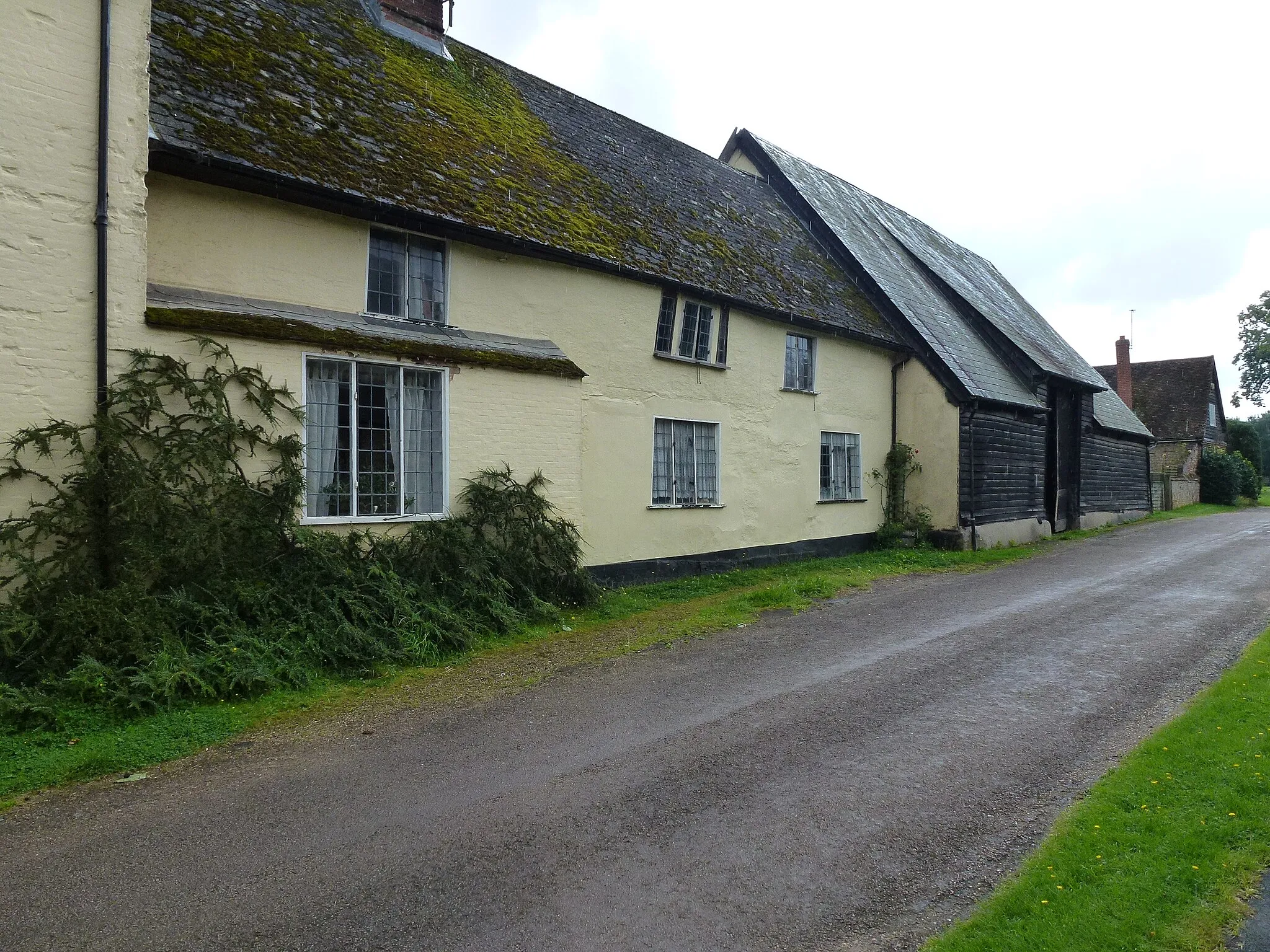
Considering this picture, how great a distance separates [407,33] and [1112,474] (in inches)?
1025

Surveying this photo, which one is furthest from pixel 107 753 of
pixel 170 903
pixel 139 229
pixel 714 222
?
pixel 714 222

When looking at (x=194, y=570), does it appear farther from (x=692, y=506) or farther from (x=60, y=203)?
(x=692, y=506)

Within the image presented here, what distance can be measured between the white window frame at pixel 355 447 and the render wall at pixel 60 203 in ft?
6.18

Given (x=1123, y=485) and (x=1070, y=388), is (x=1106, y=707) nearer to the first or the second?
(x=1070, y=388)

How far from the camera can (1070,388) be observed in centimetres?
2497

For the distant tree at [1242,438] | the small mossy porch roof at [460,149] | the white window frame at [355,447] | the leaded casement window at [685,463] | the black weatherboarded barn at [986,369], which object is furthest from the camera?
the distant tree at [1242,438]

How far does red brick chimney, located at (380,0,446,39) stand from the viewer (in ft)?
47.9

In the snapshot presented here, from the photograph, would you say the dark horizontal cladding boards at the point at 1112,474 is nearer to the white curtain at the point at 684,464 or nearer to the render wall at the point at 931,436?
the render wall at the point at 931,436

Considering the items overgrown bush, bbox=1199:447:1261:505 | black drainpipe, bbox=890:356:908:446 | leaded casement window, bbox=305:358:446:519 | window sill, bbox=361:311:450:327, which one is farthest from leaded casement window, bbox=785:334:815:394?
overgrown bush, bbox=1199:447:1261:505

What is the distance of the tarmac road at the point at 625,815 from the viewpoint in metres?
3.78

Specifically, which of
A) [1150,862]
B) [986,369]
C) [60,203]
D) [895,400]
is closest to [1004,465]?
[986,369]

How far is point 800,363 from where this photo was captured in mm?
17297

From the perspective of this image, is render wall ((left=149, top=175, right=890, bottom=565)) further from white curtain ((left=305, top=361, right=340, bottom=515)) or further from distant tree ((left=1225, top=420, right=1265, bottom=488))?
distant tree ((left=1225, top=420, right=1265, bottom=488))

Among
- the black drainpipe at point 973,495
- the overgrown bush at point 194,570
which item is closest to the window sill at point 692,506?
the overgrown bush at point 194,570
